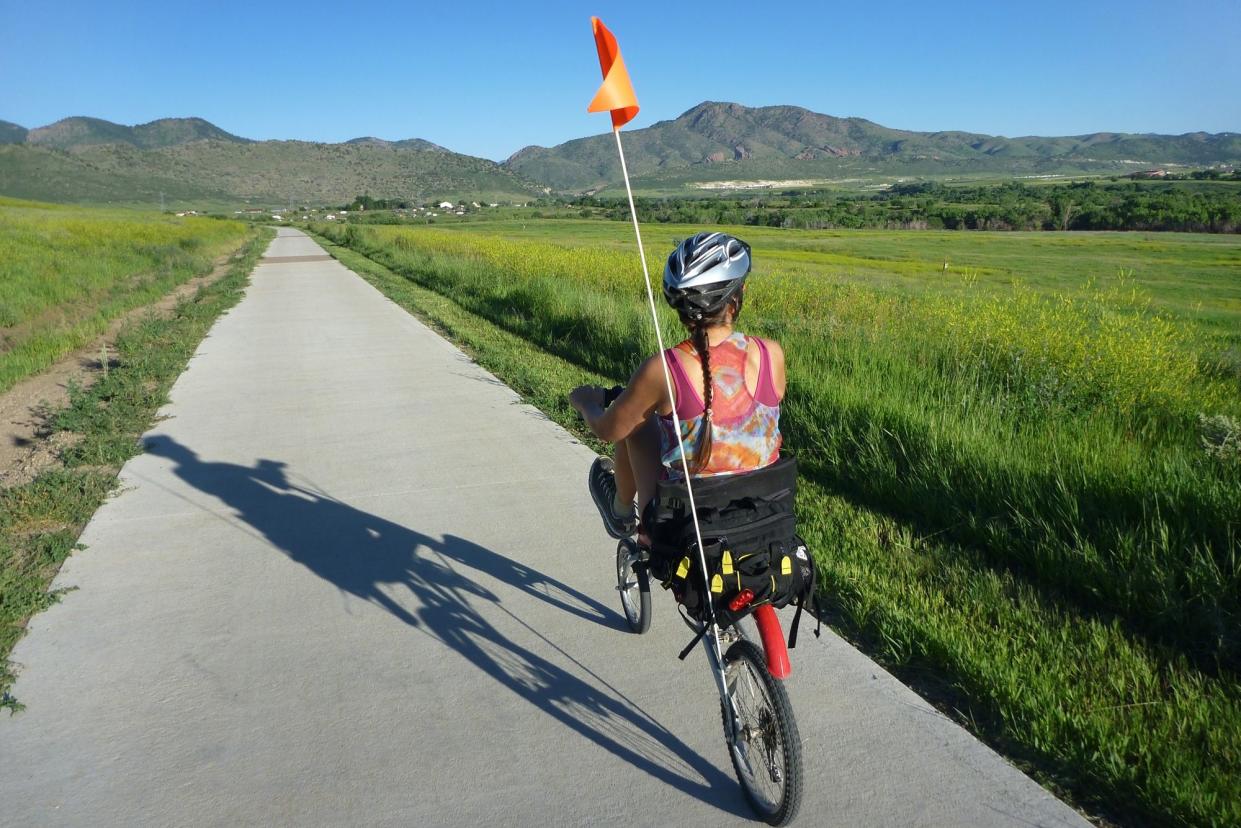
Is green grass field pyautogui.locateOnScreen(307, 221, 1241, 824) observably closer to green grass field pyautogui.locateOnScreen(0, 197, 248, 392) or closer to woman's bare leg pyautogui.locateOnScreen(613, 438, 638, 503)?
woman's bare leg pyautogui.locateOnScreen(613, 438, 638, 503)

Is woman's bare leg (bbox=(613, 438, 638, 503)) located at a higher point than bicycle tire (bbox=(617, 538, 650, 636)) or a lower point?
higher

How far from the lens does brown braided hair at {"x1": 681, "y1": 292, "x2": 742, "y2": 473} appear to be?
104 inches

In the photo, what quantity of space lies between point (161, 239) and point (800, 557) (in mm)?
38134

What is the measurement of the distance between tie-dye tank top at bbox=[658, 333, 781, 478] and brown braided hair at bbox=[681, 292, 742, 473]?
0.01 m

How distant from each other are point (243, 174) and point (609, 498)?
187 meters

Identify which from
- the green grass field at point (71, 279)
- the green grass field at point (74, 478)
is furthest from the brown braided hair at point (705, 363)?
the green grass field at point (71, 279)

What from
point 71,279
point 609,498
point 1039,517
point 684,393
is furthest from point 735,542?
point 71,279

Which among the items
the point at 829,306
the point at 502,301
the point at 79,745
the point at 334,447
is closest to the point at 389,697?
the point at 79,745

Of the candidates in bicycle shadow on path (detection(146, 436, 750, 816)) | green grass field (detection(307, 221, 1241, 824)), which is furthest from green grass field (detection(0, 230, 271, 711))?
green grass field (detection(307, 221, 1241, 824))

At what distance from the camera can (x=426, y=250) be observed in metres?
27.5

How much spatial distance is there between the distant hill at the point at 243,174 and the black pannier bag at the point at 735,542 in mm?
150125

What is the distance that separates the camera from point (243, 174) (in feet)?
558

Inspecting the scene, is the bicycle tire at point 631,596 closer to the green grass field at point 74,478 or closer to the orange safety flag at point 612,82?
the orange safety flag at point 612,82

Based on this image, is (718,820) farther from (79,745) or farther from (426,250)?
(426,250)
